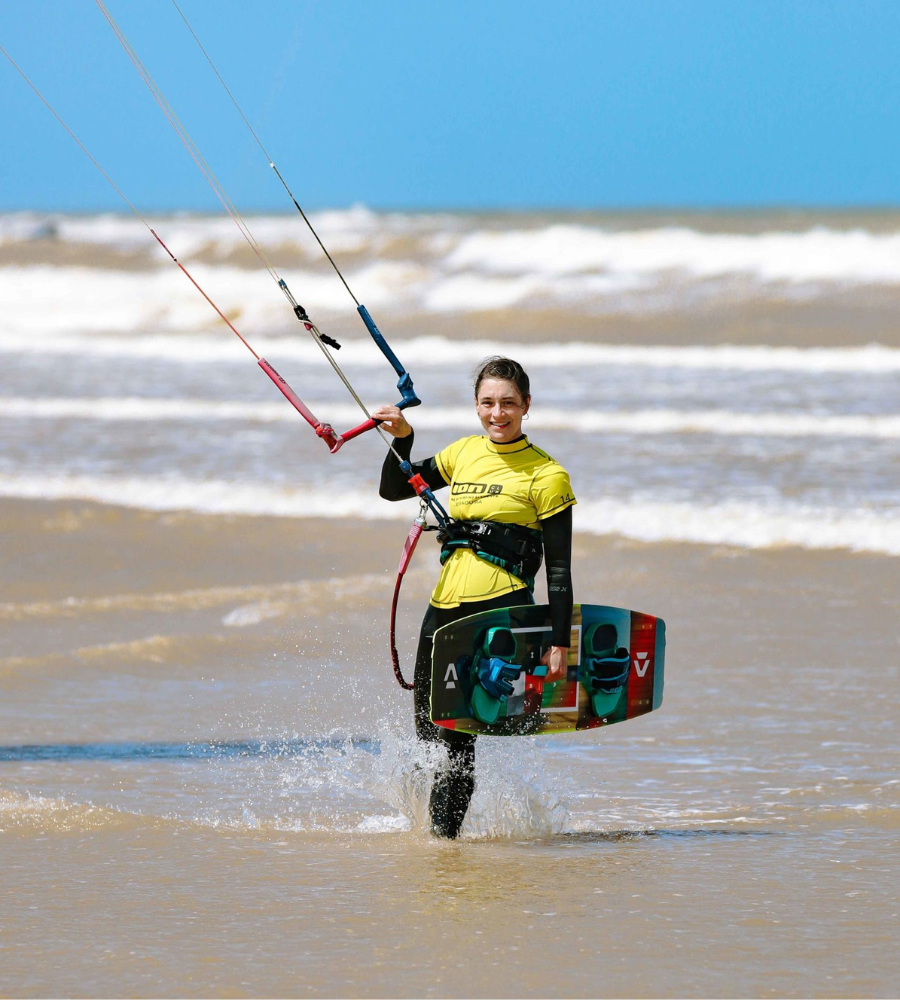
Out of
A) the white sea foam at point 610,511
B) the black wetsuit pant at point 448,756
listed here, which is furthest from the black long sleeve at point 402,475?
the white sea foam at point 610,511

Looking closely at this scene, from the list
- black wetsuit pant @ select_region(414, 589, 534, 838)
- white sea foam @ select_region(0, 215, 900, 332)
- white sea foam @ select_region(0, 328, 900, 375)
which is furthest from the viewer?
white sea foam @ select_region(0, 215, 900, 332)

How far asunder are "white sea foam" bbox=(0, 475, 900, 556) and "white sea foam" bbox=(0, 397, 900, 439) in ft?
11.9

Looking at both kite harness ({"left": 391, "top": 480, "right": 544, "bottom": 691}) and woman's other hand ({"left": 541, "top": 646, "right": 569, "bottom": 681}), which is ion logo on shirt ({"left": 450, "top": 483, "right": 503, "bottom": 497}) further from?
woman's other hand ({"left": 541, "top": 646, "right": 569, "bottom": 681})

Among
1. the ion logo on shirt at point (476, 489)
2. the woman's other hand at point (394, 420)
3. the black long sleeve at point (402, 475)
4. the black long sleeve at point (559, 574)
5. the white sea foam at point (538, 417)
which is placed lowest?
the black long sleeve at point (559, 574)

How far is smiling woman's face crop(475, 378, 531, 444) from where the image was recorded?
4047mm

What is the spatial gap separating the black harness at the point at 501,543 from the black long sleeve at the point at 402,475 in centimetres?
20

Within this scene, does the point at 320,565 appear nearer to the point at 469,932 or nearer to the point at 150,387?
the point at 469,932

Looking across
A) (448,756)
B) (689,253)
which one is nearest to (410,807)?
(448,756)

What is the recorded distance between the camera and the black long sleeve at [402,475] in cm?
423

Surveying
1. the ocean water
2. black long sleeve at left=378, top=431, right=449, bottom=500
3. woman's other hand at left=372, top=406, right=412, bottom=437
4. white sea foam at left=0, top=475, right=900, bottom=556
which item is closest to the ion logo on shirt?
black long sleeve at left=378, top=431, right=449, bottom=500

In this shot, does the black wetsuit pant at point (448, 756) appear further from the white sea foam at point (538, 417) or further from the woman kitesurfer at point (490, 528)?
the white sea foam at point (538, 417)

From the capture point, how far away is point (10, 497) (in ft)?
33.7

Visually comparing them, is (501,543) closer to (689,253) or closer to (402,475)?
(402,475)

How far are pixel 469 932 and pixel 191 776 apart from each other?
6.10 feet
